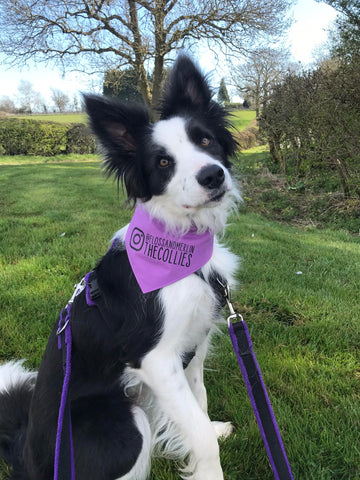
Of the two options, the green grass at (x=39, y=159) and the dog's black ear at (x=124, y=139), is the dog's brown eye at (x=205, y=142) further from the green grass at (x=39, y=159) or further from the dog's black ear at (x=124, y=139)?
the green grass at (x=39, y=159)

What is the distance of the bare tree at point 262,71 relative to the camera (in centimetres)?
1477

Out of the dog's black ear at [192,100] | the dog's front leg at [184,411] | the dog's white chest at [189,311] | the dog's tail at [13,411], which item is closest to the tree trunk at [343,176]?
the dog's black ear at [192,100]

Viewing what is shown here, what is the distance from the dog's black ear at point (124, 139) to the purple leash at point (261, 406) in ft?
3.39

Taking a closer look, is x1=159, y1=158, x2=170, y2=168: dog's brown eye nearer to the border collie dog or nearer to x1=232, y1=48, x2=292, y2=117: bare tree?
the border collie dog

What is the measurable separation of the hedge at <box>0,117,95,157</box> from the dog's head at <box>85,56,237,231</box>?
1991cm

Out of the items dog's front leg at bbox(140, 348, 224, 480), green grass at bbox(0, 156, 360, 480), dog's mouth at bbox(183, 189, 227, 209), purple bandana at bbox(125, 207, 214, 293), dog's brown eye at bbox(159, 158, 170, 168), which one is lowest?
green grass at bbox(0, 156, 360, 480)

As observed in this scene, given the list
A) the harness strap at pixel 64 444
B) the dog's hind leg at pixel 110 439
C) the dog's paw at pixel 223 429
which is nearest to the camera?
the harness strap at pixel 64 444

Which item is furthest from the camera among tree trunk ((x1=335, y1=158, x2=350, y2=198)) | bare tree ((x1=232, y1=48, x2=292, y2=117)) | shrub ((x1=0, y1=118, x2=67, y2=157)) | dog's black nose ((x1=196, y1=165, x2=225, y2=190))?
shrub ((x1=0, y1=118, x2=67, y2=157))

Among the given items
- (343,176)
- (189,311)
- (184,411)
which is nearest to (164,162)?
(189,311)

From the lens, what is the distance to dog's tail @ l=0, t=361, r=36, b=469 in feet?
6.56

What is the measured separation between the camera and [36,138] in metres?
21.6

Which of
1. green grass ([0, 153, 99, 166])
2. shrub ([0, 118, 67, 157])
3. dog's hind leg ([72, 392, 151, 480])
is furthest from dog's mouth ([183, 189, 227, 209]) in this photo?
shrub ([0, 118, 67, 157])

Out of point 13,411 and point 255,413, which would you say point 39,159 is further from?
point 255,413

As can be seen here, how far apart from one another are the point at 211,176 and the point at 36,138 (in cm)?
2255
